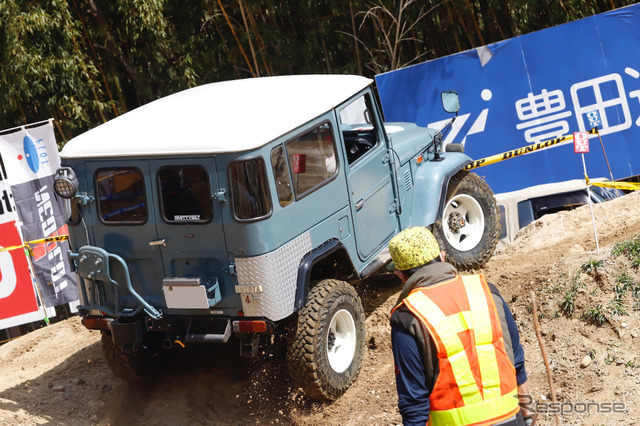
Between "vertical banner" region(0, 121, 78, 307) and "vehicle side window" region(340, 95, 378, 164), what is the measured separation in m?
4.40

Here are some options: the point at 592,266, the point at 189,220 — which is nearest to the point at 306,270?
the point at 189,220

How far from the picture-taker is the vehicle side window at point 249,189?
488cm

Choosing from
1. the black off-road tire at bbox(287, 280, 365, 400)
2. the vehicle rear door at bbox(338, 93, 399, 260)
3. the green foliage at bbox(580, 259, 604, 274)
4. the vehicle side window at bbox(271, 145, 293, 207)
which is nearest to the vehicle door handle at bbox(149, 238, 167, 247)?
the vehicle side window at bbox(271, 145, 293, 207)

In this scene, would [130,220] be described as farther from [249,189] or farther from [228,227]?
[249,189]

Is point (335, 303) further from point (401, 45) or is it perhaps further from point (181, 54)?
point (181, 54)

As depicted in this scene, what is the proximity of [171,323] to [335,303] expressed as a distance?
1.22 m

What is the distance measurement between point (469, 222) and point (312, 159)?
98.5 inches

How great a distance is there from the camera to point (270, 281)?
4.94m

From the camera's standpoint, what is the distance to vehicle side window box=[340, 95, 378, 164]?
6.32 metres

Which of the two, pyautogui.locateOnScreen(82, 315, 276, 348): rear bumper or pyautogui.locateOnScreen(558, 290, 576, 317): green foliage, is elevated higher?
pyautogui.locateOnScreen(82, 315, 276, 348): rear bumper

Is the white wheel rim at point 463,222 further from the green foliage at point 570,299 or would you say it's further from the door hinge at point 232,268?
the door hinge at point 232,268

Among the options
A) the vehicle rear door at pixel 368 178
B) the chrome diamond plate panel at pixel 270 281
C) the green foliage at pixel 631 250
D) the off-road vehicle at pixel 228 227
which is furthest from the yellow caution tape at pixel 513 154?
the chrome diamond plate panel at pixel 270 281

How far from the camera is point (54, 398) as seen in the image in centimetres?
616

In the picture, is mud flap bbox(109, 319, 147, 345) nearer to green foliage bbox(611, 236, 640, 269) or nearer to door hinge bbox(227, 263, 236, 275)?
door hinge bbox(227, 263, 236, 275)
